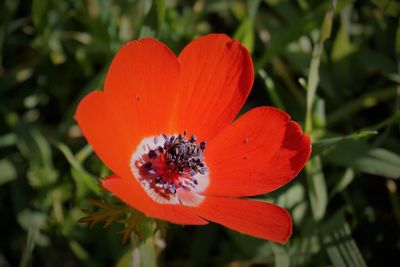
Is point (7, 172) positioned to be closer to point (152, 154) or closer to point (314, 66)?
point (152, 154)

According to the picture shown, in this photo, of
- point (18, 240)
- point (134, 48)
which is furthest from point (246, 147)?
point (18, 240)

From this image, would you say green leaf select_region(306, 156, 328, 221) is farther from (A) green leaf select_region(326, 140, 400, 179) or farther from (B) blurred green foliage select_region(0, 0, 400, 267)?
(A) green leaf select_region(326, 140, 400, 179)

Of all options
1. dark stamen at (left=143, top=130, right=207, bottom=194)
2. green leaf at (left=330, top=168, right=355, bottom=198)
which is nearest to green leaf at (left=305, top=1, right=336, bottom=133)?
green leaf at (left=330, top=168, right=355, bottom=198)

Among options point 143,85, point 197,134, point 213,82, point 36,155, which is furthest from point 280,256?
point 36,155

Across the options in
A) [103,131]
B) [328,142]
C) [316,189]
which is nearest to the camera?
[103,131]

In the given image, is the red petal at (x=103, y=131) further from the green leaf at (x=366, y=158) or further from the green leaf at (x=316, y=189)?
the green leaf at (x=366, y=158)

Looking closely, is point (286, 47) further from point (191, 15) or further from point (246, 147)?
point (246, 147)

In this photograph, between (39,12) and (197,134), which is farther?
(39,12)
